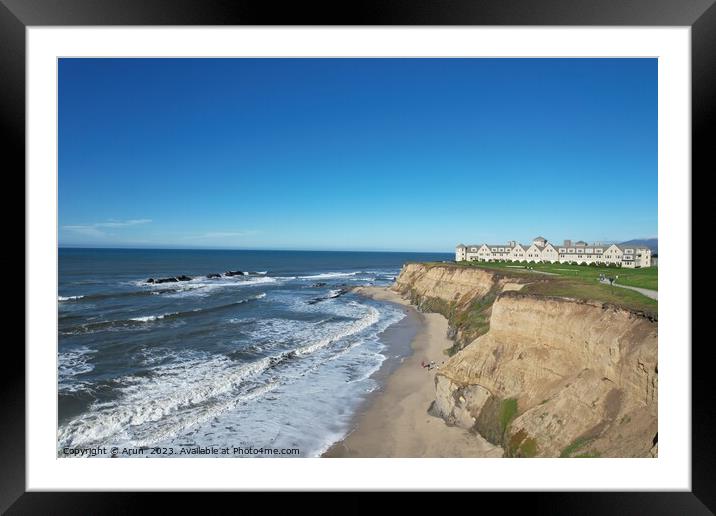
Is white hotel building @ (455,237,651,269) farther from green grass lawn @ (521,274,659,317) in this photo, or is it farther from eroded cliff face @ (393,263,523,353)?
eroded cliff face @ (393,263,523,353)

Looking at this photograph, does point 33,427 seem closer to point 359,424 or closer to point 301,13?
point 301,13

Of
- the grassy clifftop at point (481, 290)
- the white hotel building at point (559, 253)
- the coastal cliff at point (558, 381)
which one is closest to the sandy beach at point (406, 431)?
the coastal cliff at point (558, 381)

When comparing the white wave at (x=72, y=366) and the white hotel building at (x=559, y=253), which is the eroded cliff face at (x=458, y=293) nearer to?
the white hotel building at (x=559, y=253)

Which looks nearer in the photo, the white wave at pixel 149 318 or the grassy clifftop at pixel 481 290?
the grassy clifftop at pixel 481 290

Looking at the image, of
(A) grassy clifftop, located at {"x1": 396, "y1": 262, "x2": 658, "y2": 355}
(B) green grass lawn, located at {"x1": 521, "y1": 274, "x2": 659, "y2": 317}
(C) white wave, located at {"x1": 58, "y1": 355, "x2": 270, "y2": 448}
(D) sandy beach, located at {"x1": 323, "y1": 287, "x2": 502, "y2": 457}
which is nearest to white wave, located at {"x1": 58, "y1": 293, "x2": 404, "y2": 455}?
(C) white wave, located at {"x1": 58, "y1": 355, "x2": 270, "y2": 448}

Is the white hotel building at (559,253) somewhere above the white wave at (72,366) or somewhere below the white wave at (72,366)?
above

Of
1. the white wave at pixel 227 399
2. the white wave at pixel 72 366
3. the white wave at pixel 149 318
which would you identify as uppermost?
the white wave at pixel 149 318

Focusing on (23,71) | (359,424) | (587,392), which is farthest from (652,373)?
(23,71)
